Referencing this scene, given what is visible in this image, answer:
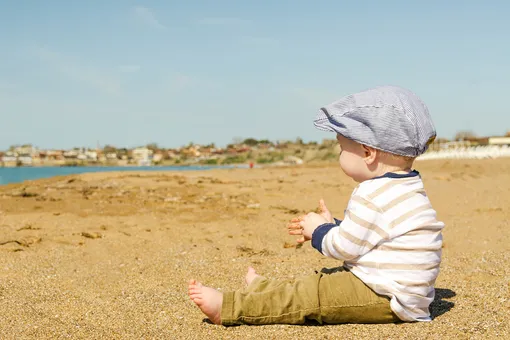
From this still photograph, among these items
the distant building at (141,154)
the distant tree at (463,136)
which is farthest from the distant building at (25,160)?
the distant tree at (463,136)

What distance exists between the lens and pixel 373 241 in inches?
82.4

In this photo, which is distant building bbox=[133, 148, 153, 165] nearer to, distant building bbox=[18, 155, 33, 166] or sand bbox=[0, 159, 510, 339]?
distant building bbox=[18, 155, 33, 166]

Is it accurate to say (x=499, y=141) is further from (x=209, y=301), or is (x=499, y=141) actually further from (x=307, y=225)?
(x=209, y=301)

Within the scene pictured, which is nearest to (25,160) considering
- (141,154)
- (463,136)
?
(141,154)

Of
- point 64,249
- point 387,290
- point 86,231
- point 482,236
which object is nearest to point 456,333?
point 387,290

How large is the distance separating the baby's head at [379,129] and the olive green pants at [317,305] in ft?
1.63

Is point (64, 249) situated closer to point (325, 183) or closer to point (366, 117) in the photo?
point (366, 117)

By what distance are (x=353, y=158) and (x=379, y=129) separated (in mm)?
191

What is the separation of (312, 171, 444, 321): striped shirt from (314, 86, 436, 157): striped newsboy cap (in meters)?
0.17

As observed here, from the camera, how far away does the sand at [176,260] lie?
2141 millimetres

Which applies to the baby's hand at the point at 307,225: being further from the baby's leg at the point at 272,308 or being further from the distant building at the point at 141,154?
the distant building at the point at 141,154

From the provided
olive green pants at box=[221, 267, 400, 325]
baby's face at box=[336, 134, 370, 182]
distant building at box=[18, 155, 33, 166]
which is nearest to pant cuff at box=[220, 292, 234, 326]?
olive green pants at box=[221, 267, 400, 325]

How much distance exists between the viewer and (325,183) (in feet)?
29.0

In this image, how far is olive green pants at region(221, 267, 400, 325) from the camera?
7.07ft
